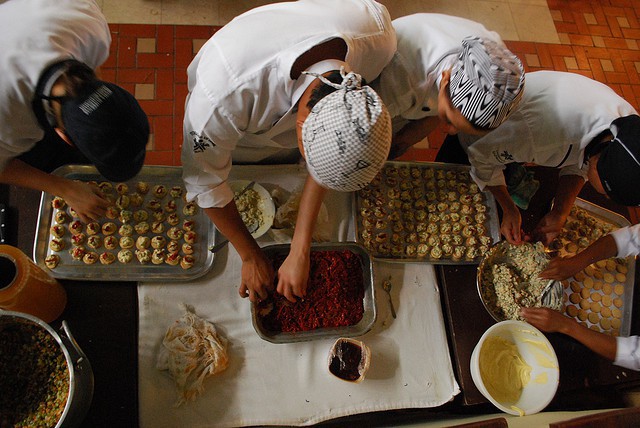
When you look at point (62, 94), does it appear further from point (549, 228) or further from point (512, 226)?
point (549, 228)

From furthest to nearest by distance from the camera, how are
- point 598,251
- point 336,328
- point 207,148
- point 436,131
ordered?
1. point 436,131
2. point 598,251
3. point 336,328
4. point 207,148

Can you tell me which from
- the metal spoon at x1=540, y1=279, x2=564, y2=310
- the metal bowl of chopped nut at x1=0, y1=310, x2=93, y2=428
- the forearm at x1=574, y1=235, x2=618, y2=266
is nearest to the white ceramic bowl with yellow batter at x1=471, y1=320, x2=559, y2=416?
the metal spoon at x1=540, y1=279, x2=564, y2=310

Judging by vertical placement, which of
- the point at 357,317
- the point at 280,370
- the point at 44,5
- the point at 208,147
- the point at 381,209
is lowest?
the point at 280,370

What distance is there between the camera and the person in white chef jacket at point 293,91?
101 centimetres

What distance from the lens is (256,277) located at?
1.47m

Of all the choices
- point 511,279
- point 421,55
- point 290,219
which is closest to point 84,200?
point 290,219

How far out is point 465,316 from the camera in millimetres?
1677

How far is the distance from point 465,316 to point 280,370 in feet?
2.46

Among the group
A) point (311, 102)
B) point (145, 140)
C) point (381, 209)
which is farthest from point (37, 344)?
point (381, 209)

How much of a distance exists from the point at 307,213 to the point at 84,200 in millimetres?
789

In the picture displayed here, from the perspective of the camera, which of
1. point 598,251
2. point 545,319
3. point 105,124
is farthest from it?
point 598,251

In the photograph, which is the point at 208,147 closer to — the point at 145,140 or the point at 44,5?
the point at 145,140

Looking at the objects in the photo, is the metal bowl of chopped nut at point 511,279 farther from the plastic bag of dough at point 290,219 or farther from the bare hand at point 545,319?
the plastic bag of dough at point 290,219

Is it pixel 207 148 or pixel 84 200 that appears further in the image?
pixel 84 200
